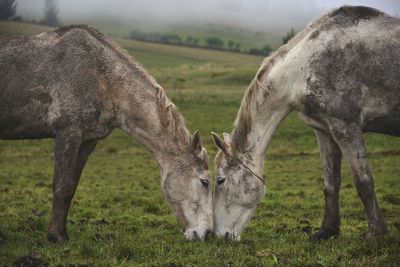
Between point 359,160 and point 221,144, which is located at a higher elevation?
point 359,160

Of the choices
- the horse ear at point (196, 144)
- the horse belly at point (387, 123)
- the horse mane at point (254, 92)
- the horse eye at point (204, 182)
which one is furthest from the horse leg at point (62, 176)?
the horse belly at point (387, 123)

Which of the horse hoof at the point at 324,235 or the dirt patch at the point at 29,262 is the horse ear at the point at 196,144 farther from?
the dirt patch at the point at 29,262

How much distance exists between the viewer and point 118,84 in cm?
970

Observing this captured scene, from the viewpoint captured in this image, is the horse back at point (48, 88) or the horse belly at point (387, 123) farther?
the horse back at point (48, 88)

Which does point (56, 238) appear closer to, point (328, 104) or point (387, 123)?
point (328, 104)

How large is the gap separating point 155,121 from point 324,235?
370 centimetres

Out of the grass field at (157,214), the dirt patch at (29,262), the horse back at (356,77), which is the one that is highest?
the horse back at (356,77)

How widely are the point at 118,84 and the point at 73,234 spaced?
294 cm

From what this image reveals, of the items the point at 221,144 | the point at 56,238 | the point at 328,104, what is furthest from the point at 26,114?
the point at 328,104

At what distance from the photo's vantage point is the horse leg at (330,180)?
385 inches

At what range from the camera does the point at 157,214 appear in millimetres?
13414

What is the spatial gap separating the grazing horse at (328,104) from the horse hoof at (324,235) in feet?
0.06

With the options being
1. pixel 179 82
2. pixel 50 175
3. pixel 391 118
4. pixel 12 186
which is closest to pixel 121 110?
pixel 391 118

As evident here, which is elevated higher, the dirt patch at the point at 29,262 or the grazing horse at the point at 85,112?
the grazing horse at the point at 85,112
